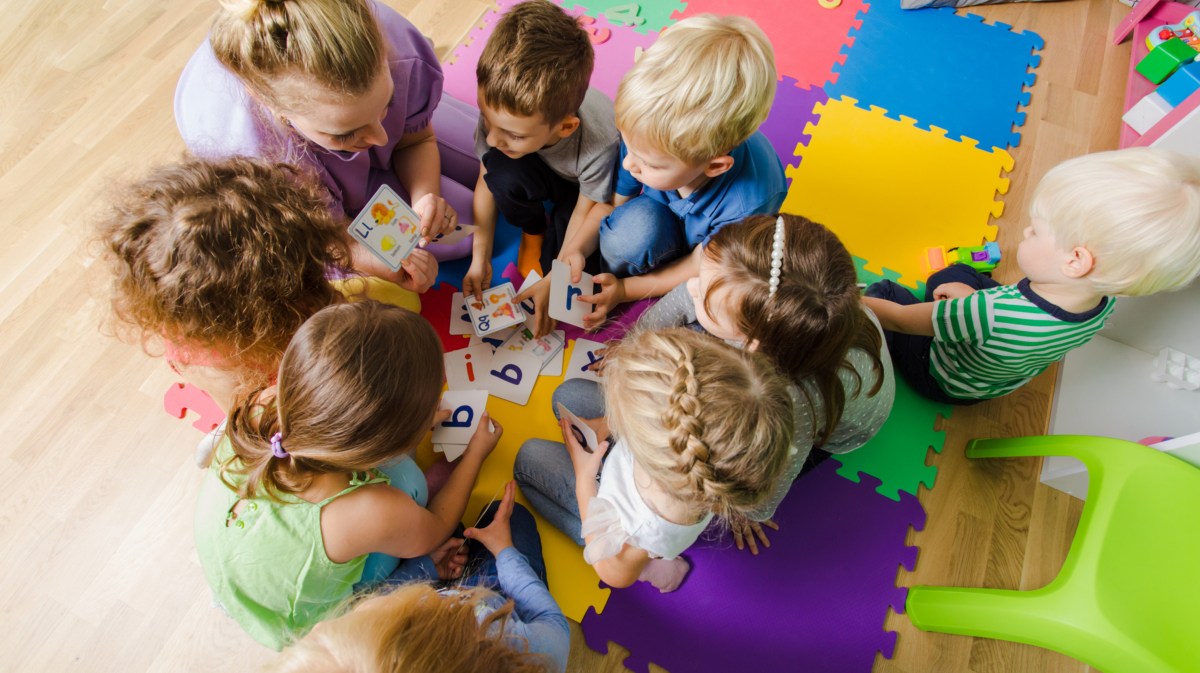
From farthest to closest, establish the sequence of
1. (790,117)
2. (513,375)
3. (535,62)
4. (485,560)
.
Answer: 1. (790,117)
2. (513,375)
3. (485,560)
4. (535,62)

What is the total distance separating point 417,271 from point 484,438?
0.52m

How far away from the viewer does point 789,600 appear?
1678mm

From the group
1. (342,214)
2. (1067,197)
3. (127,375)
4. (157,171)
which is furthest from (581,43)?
(127,375)

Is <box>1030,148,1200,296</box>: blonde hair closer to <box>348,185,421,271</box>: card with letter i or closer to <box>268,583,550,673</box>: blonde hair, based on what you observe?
<box>268,583,550,673</box>: blonde hair

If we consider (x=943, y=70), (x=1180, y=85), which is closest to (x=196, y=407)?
(x=943, y=70)

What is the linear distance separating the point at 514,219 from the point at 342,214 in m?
0.53

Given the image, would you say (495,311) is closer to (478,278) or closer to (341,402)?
(478,278)

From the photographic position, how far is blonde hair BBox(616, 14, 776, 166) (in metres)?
1.39

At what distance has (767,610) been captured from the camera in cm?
167

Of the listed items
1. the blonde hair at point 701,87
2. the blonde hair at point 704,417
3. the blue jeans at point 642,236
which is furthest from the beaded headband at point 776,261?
the blue jeans at point 642,236

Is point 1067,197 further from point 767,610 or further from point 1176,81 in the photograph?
point 1176,81

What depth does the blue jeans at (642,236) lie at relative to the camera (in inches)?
69.7

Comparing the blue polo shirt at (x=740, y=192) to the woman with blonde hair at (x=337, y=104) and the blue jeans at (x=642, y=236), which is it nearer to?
the blue jeans at (x=642, y=236)

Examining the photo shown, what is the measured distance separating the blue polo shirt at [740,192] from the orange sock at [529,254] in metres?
0.53
